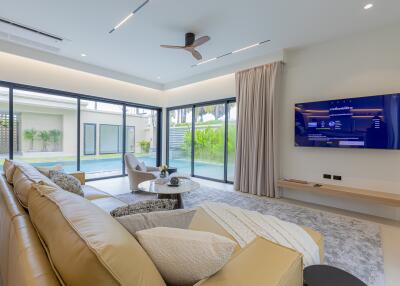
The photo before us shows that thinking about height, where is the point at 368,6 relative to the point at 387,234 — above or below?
above

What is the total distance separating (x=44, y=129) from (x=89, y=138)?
1.04 m

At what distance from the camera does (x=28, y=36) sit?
12.4ft

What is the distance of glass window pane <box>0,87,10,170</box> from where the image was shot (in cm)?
438

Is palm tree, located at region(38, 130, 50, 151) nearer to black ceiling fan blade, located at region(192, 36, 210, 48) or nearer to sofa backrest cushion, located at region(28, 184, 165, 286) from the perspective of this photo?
black ceiling fan blade, located at region(192, 36, 210, 48)

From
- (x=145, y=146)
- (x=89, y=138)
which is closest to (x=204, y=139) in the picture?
(x=145, y=146)

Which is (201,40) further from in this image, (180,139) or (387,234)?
(180,139)

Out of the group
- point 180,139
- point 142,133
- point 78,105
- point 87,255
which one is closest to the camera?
point 87,255

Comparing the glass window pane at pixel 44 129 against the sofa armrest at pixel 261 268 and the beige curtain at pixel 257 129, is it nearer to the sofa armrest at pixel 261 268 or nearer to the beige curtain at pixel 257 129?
the beige curtain at pixel 257 129

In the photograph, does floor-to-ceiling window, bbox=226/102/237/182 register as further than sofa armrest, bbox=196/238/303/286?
Yes

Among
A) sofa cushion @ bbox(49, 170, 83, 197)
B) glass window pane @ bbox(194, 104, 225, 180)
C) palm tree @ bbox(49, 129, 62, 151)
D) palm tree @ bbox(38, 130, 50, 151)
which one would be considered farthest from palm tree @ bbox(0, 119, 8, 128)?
glass window pane @ bbox(194, 104, 225, 180)

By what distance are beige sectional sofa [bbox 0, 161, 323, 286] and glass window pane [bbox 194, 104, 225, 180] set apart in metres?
4.73

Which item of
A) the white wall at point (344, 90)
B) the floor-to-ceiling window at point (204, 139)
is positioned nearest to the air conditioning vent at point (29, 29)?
the floor-to-ceiling window at point (204, 139)

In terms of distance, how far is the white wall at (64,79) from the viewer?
427cm

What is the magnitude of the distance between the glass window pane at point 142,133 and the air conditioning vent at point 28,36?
261cm
